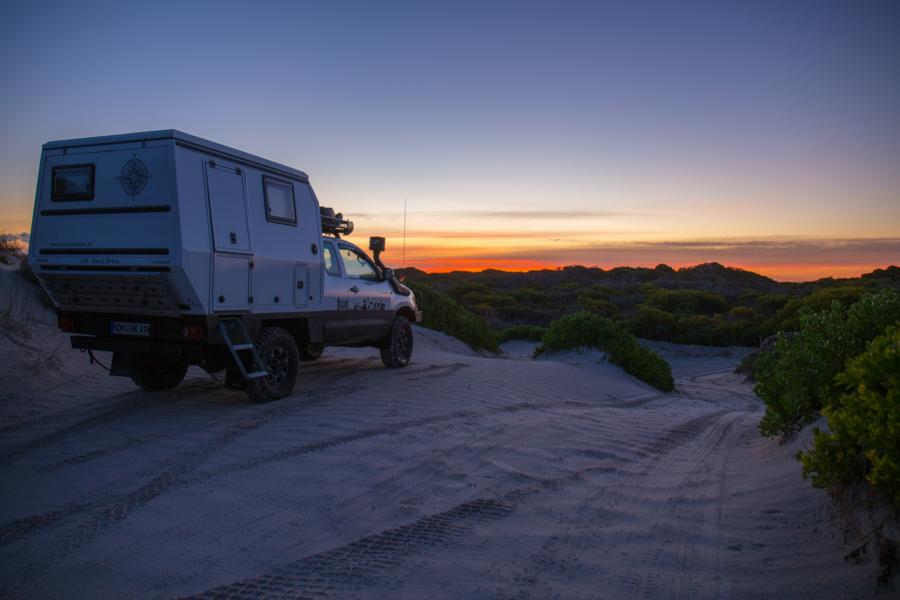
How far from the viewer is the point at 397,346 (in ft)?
38.1

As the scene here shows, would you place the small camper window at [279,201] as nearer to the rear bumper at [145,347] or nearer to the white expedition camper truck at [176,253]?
the white expedition camper truck at [176,253]

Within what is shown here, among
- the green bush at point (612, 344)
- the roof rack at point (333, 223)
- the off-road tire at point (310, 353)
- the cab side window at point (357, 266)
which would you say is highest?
the roof rack at point (333, 223)

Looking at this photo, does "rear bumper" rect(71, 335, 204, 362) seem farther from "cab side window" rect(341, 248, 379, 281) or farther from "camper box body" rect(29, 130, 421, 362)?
"cab side window" rect(341, 248, 379, 281)

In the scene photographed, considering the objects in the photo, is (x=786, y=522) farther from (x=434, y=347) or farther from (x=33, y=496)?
(x=434, y=347)

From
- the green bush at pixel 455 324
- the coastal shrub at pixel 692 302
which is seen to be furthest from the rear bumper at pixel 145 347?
the coastal shrub at pixel 692 302

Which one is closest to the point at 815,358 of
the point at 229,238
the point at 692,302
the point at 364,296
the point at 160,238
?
the point at 229,238

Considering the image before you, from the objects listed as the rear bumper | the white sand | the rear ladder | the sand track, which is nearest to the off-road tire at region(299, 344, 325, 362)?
the white sand

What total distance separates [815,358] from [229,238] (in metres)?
6.07

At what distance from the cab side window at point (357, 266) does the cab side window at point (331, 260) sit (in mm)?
196

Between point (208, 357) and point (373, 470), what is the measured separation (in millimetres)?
3230

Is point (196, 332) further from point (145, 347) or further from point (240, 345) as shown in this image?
point (145, 347)

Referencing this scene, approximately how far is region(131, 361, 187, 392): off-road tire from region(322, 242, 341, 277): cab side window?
2.48 metres

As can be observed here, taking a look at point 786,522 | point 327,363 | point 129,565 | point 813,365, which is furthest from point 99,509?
point 327,363

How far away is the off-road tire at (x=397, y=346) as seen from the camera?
37.5ft
